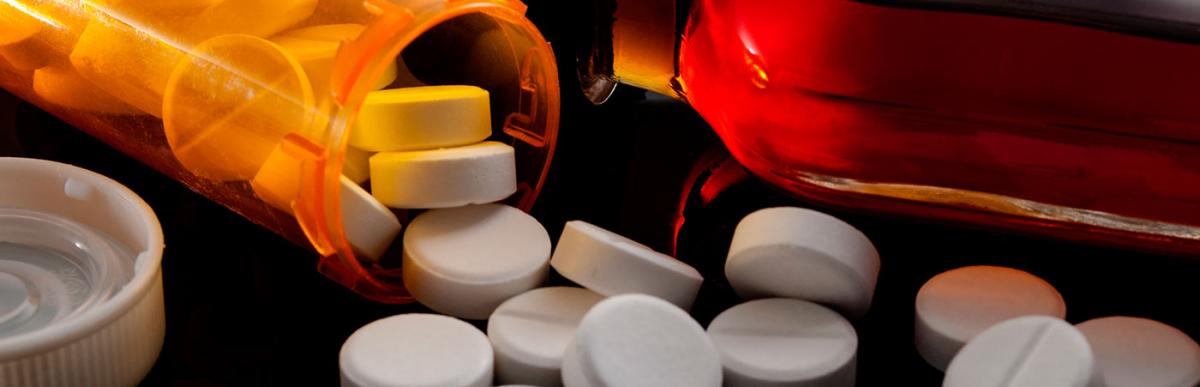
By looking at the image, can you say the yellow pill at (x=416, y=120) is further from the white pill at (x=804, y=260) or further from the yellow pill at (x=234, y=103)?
the white pill at (x=804, y=260)

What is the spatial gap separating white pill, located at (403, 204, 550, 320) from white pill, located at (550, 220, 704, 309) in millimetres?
38

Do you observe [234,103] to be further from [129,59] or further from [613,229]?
[613,229]

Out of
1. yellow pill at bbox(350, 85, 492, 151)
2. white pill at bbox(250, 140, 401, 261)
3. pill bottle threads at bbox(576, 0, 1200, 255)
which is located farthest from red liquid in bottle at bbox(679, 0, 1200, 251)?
white pill at bbox(250, 140, 401, 261)

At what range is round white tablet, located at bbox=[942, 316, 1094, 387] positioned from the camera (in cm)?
80

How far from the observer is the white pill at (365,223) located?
1015mm

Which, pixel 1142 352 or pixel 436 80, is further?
pixel 436 80

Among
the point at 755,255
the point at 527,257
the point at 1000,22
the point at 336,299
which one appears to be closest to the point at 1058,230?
the point at 1000,22

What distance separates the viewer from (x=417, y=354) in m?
0.91

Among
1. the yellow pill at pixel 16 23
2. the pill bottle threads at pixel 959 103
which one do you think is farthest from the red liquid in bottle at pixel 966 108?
the yellow pill at pixel 16 23

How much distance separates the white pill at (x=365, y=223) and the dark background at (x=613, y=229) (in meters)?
0.05

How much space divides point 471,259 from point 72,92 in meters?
0.46

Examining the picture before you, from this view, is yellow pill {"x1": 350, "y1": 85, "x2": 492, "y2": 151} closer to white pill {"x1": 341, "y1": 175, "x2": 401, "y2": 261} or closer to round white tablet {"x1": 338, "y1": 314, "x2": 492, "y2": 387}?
white pill {"x1": 341, "y1": 175, "x2": 401, "y2": 261}

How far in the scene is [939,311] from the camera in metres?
0.99

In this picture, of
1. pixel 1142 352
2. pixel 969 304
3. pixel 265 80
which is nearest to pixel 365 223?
pixel 265 80
